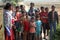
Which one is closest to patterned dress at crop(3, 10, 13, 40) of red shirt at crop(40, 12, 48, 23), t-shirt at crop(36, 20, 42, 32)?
t-shirt at crop(36, 20, 42, 32)

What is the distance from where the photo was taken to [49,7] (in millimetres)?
12125

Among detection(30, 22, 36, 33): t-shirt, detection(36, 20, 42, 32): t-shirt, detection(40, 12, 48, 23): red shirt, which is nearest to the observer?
detection(30, 22, 36, 33): t-shirt

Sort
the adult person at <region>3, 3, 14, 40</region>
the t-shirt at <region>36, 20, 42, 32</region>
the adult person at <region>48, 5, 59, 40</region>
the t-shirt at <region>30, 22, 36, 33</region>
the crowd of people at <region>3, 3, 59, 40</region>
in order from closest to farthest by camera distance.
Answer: the adult person at <region>3, 3, 14, 40</region>
the crowd of people at <region>3, 3, 59, 40</region>
the t-shirt at <region>30, 22, 36, 33</region>
the t-shirt at <region>36, 20, 42, 32</region>
the adult person at <region>48, 5, 59, 40</region>

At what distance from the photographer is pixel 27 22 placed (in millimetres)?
10703

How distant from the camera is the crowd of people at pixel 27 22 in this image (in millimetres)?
10117

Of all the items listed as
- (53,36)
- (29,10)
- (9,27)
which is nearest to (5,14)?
(9,27)

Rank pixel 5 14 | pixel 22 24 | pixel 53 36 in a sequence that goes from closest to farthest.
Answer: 1. pixel 5 14
2. pixel 22 24
3. pixel 53 36

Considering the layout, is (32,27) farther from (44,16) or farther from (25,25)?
(44,16)

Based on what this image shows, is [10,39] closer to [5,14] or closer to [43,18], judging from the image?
[5,14]

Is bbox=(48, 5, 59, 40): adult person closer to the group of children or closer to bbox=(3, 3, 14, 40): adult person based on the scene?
the group of children

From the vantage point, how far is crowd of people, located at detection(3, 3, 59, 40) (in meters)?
10.1

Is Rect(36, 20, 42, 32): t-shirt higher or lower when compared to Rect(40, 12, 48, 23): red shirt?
lower

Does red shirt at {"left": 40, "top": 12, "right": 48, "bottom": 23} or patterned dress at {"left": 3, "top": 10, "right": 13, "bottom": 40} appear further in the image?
red shirt at {"left": 40, "top": 12, "right": 48, "bottom": 23}

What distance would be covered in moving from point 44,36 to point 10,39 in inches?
60.9
